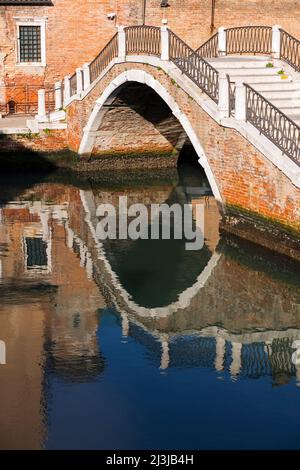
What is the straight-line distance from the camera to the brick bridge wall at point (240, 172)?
1444 centimetres

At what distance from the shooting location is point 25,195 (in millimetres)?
21578

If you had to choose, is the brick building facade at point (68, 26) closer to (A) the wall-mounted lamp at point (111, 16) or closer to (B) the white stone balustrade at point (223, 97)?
(A) the wall-mounted lamp at point (111, 16)

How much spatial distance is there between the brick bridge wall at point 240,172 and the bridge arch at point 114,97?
0.10 metres

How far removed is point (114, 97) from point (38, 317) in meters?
10.6

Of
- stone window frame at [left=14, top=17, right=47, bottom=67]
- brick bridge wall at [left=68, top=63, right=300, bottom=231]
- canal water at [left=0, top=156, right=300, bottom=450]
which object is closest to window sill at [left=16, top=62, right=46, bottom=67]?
stone window frame at [left=14, top=17, right=47, bottom=67]

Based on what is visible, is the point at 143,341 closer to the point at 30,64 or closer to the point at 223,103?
the point at 223,103

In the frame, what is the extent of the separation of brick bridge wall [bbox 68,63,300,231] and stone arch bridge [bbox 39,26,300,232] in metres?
0.02

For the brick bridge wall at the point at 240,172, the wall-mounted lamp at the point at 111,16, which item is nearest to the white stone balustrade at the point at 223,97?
the brick bridge wall at the point at 240,172

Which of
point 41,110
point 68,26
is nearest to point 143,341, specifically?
point 41,110

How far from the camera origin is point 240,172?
15719mm

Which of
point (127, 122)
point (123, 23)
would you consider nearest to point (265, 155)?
point (127, 122)

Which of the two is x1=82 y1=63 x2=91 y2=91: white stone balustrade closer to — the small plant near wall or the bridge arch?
the bridge arch

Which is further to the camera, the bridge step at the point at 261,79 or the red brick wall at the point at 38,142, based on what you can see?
the red brick wall at the point at 38,142

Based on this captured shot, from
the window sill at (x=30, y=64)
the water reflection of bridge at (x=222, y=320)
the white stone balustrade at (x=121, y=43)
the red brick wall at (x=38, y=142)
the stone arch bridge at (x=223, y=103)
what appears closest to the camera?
the water reflection of bridge at (x=222, y=320)
